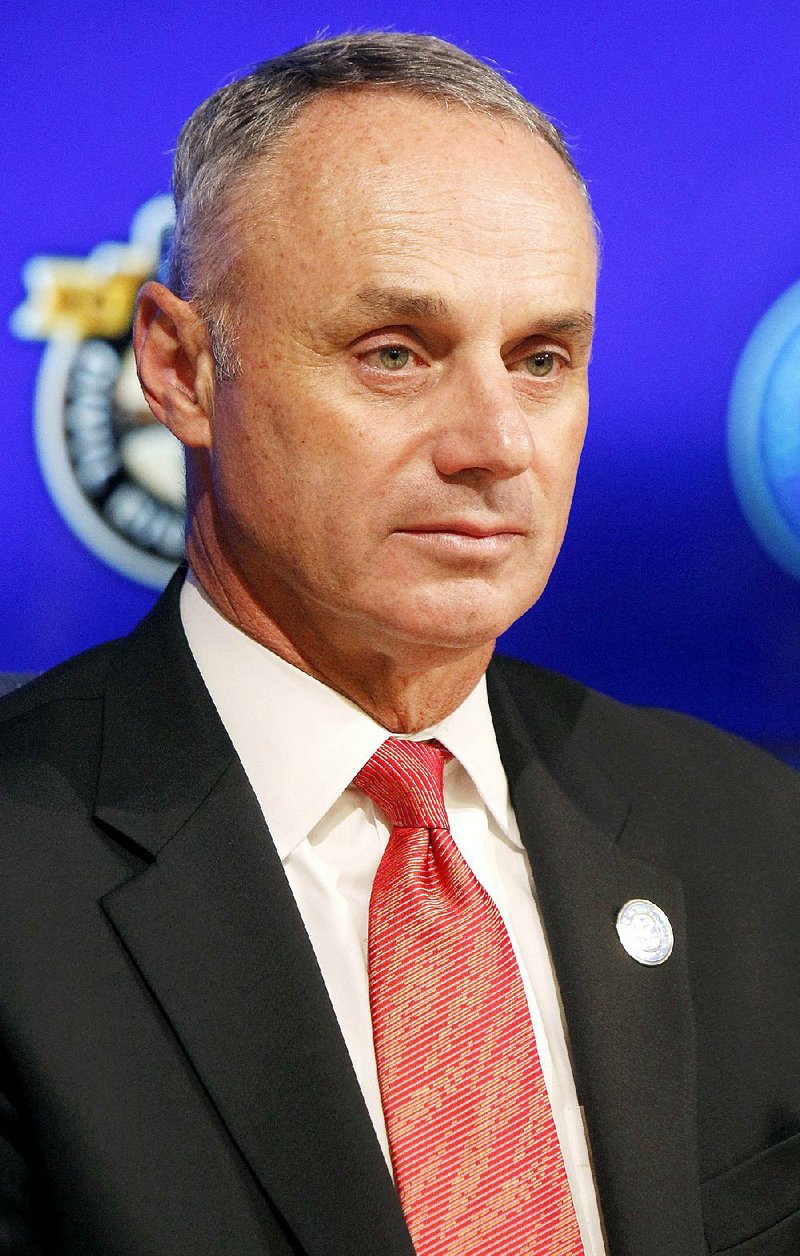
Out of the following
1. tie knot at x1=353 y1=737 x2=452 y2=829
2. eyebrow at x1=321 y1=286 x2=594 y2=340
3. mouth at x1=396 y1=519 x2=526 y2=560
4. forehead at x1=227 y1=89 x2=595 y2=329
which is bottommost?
tie knot at x1=353 y1=737 x2=452 y2=829

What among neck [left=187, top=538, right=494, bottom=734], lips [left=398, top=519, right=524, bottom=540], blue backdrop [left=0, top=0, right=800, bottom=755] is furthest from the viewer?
blue backdrop [left=0, top=0, right=800, bottom=755]

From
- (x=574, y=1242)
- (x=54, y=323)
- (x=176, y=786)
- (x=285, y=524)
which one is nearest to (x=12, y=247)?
(x=54, y=323)

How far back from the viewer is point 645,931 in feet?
4.60

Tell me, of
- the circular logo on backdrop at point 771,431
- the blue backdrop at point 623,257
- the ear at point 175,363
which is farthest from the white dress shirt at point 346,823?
the circular logo on backdrop at point 771,431

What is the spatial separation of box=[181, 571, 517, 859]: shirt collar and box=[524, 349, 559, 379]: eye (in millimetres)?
313

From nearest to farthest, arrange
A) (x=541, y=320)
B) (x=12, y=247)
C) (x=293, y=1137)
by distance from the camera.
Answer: (x=293, y=1137) < (x=541, y=320) < (x=12, y=247)

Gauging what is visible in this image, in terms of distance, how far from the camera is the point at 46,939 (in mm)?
1179

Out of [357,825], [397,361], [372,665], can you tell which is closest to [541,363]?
[397,361]

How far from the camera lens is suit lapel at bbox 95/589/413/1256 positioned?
1.13m

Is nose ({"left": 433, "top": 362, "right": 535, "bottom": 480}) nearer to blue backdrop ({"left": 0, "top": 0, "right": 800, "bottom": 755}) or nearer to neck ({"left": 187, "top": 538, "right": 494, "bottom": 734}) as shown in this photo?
neck ({"left": 187, "top": 538, "right": 494, "bottom": 734})

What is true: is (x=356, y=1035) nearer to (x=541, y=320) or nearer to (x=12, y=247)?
(x=541, y=320)

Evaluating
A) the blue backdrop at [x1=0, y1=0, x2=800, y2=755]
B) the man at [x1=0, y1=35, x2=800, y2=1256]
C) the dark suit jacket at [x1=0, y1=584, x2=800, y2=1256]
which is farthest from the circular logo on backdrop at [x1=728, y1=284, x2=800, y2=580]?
the man at [x1=0, y1=35, x2=800, y2=1256]

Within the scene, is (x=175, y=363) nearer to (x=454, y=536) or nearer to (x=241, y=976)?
(x=454, y=536)

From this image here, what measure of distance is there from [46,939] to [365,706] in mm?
348
